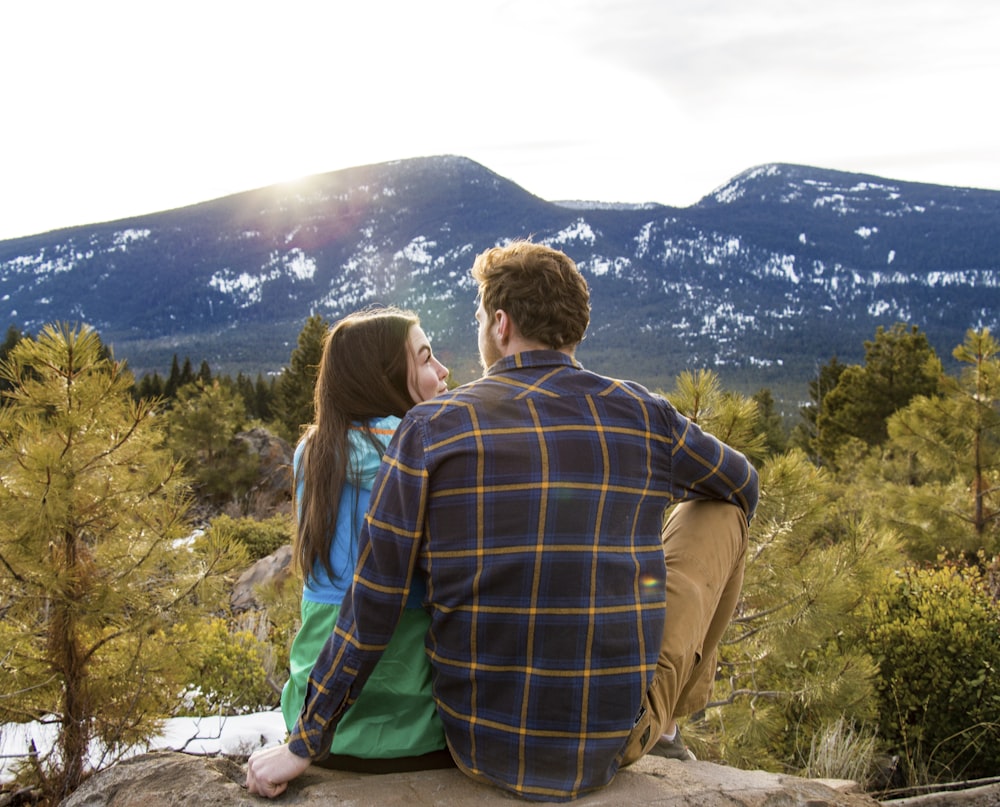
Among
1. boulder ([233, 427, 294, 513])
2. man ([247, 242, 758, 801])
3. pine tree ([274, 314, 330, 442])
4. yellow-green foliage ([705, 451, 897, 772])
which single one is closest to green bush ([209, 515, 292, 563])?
boulder ([233, 427, 294, 513])

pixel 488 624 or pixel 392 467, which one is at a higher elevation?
pixel 392 467

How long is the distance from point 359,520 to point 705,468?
97 centimetres

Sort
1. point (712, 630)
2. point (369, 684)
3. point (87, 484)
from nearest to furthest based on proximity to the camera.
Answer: point (369, 684) < point (712, 630) < point (87, 484)

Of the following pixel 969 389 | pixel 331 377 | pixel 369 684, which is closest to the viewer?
pixel 369 684

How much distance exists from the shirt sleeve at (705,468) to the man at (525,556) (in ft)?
0.05

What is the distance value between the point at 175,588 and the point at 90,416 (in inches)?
34.3

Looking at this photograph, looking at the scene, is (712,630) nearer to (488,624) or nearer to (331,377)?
(488,624)

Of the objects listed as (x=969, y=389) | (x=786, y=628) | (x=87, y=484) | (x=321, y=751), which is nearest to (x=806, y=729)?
(x=786, y=628)

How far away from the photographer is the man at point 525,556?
187cm

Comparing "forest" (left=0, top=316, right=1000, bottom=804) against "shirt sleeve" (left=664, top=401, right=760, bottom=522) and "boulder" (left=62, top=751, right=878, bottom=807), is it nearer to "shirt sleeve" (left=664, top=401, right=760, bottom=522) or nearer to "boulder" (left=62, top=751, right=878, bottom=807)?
"boulder" (left=62, top=751, right=878, bottom=807)

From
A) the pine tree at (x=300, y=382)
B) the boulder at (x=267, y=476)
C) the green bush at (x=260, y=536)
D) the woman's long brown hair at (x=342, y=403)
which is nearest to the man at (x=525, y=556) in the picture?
the woman's long brown hair at (x=342, y=403)

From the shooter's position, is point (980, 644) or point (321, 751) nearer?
point (321, 751)

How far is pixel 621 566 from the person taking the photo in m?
1.93

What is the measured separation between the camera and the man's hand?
1.97 m
